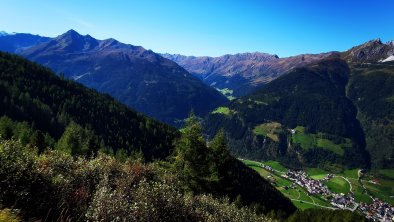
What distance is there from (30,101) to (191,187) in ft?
536

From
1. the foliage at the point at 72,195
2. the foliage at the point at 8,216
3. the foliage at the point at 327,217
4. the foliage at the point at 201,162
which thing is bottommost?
the foliage at the point at 327,217

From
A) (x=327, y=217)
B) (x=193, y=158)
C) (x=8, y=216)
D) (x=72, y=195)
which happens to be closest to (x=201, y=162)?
(x=193, y=158)

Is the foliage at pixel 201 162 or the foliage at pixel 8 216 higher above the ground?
the foliage at pixel 8 216

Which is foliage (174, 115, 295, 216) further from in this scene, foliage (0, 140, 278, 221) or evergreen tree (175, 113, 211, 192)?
foliage (0, 140, 278, 221)

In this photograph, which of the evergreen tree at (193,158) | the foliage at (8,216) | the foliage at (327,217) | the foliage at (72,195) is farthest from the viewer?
the foliage at (327,217)

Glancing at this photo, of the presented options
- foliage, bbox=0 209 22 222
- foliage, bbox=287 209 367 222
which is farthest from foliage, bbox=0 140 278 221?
foliage, bbox=287 209 367 222

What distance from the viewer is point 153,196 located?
1873cm

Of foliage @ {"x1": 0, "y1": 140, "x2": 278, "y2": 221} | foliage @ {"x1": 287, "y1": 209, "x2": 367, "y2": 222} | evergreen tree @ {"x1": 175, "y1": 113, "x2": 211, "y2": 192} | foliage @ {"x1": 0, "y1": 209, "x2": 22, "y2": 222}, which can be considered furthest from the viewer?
foliage @ {"x1": 287, "y1": 209, "x2": 367, "y2": 222}

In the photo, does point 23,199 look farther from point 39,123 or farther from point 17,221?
point 39,123

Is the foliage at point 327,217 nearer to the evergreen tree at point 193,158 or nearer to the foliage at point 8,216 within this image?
the evergreen tree at point 193,158

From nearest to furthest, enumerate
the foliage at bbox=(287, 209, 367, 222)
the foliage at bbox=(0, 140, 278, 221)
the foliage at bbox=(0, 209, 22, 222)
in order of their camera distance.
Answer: the foliage at bbox=(0, 209, 22, 222) → the foliage at bbox=(0, 140, 278, 221) → the foliage at bbox=(287, 209, 367, 222)

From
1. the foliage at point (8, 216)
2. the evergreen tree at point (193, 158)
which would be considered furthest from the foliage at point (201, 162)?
the foliage at point (8, 216)

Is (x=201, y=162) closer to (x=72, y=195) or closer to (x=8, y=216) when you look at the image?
(x=72, y=195)

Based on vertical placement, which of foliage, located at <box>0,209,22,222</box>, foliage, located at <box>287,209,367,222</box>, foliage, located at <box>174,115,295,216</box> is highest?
foliage, located at <box>0,209,22,222</box>
